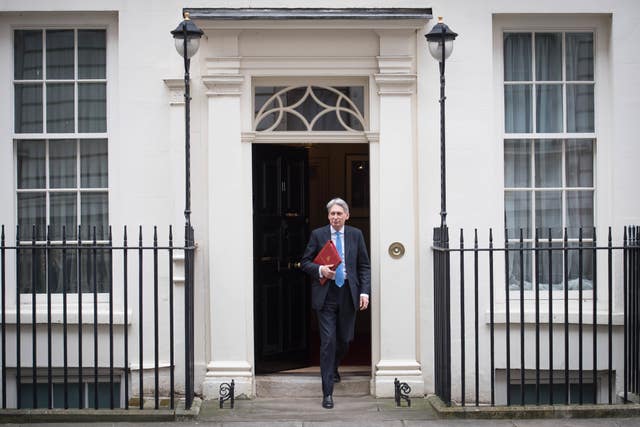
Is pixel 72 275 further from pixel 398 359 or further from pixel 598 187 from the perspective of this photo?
pixel 598 187

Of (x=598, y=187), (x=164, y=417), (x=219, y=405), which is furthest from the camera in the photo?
(x=598, y=187)

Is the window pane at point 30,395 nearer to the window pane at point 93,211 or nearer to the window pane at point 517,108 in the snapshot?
the window pane at point 93,211

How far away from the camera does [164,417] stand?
7.64m

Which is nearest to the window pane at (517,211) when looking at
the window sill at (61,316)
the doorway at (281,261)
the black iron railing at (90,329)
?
the doorway at (281,261)

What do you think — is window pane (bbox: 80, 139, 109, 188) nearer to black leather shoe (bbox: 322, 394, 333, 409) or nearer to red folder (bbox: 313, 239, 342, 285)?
red folder (bbox: 313, 239, 342, 285)

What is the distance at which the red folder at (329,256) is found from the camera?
26.7ft


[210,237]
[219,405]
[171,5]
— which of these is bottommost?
[219,405]

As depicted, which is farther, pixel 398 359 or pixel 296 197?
pixel 296 197

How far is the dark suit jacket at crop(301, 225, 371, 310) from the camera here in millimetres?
8227

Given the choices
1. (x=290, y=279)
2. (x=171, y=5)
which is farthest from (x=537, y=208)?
(x=171, y=5)

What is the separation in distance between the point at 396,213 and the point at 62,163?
3444 millimetres

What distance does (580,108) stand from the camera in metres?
8.93

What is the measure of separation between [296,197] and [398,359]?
7.46 ft

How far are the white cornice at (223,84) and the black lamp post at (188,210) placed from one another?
499 millimetres
